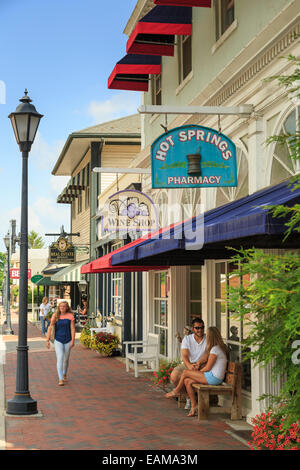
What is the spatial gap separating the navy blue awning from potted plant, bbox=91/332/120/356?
287 inches

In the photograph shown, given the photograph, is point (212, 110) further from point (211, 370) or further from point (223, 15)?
point (211, 370)

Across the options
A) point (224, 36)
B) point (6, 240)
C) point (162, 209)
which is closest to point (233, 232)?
point (224, 36)

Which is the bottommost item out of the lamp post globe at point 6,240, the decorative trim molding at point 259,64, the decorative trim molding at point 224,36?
the lamp post globe at point 6,240

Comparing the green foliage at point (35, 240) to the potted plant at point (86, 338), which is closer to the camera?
the potted plant at point (86, 338)

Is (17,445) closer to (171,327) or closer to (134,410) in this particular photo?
(134,410)

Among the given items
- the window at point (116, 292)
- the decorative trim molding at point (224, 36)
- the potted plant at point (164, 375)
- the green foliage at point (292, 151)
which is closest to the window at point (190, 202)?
the decorative trim molding at point (224, 36)

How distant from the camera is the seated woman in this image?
936 cm

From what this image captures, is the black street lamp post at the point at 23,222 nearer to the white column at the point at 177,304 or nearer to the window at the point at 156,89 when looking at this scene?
the white column at the point at 177,304

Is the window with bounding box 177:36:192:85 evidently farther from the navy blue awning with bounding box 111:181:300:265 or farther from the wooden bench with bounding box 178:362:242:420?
the wooden bench with bounding box 178:362:242:420

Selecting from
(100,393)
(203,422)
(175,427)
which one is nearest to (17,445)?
(175,427)

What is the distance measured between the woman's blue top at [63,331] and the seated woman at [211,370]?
12.1 ft

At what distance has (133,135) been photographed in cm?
2403

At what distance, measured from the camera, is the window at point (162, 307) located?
14.7 metres

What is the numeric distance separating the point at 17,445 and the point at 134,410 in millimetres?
2747
